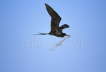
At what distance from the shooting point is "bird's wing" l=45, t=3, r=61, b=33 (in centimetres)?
1788

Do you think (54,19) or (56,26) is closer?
(54,19)

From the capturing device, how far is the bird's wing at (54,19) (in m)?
17.9

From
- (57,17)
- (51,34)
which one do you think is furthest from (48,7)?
(51,34)

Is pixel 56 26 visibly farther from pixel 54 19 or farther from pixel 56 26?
pixel 54 19

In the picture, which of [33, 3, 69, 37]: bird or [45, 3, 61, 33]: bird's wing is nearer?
[45, 3, 61, 33]: bird's wing

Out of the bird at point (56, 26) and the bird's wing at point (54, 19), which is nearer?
the bird's wing at point (54, 19)

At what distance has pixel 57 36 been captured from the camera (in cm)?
2017

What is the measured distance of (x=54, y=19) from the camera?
19.9m

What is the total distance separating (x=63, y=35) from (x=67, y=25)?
1.12 meters

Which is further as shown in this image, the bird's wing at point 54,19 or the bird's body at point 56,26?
the bird's body at point 56,26

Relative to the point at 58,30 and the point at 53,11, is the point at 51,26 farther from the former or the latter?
the point at 53,11

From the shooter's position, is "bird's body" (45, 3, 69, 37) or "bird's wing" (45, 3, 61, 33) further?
"bird's body" (45, 3, 69, 37)

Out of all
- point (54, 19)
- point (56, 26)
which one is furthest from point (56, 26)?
point (54, 19)

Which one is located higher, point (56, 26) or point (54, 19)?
point (54, 19)
